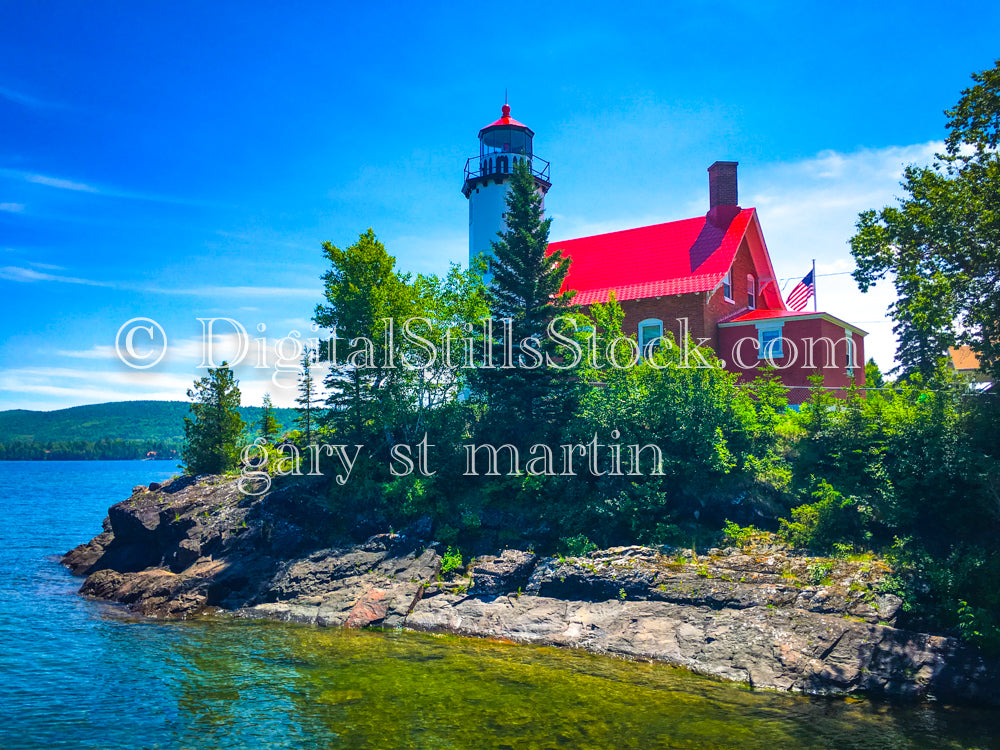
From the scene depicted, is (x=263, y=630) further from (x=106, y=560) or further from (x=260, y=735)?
(x=106, y=560)

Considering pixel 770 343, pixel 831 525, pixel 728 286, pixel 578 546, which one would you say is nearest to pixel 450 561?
pixel 578 546

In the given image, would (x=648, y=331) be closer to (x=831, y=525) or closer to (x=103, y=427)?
(x=831, y=525)

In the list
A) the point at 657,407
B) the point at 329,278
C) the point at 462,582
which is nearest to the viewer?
the point at 462,582

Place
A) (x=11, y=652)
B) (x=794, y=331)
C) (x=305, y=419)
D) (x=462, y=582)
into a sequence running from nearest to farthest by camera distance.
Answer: (x=11, y=652), (x=462, y=582), (x=794, y=331), (x=305, y=419)

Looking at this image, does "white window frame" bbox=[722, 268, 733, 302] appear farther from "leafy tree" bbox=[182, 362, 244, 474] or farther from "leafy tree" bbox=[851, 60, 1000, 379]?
"leafy tree" bbox=[182, 362, 244, 474]

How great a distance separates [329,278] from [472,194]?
12730 millimetres

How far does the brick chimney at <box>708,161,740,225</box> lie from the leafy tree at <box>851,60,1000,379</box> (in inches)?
636

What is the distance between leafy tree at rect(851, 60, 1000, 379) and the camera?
15961 millimetres

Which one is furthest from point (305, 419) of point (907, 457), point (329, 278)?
point (907, 457)

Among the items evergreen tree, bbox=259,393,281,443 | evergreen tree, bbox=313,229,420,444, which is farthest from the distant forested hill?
evergreen tree, bbox=313,229,420,444

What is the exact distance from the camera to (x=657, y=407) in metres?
23.0

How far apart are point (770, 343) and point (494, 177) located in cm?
1755

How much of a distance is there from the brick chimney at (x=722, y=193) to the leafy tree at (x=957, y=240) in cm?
1615

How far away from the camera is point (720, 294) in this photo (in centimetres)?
3155
